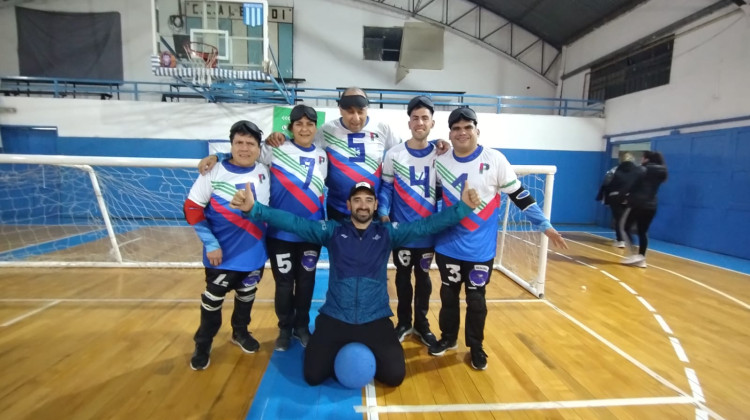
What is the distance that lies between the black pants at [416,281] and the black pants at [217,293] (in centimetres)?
118

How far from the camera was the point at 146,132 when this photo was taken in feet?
30.5

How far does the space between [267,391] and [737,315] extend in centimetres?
517

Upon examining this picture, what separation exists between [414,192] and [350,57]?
10755 millimetres

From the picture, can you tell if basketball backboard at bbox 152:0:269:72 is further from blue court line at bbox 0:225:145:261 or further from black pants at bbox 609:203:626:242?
black pants at bbox 609:203:626:242

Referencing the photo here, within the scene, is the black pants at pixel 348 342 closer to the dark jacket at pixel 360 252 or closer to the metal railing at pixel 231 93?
the dark jacket at pixel 360 252

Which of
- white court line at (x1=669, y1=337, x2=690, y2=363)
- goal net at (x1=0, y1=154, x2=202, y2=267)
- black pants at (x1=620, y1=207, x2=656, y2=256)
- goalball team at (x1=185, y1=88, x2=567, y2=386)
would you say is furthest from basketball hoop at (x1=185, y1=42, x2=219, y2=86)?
black pants at (x1=620, y1=207, x2=656, y2=256)

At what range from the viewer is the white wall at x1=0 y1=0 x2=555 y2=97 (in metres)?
11.3

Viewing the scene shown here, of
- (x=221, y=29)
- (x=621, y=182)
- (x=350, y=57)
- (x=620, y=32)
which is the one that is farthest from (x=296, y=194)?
(x=620, y=32)

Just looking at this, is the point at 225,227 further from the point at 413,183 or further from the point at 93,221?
the point at 93,221

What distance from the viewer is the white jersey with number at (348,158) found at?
277 cm

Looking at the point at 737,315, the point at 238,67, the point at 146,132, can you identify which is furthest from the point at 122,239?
the point at 737,315

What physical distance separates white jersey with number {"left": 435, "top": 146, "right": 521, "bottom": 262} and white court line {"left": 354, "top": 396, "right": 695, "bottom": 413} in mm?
989

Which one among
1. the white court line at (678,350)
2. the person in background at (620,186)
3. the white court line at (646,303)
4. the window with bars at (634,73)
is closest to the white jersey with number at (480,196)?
the white court line at (678,350)

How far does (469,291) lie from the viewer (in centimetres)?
259
